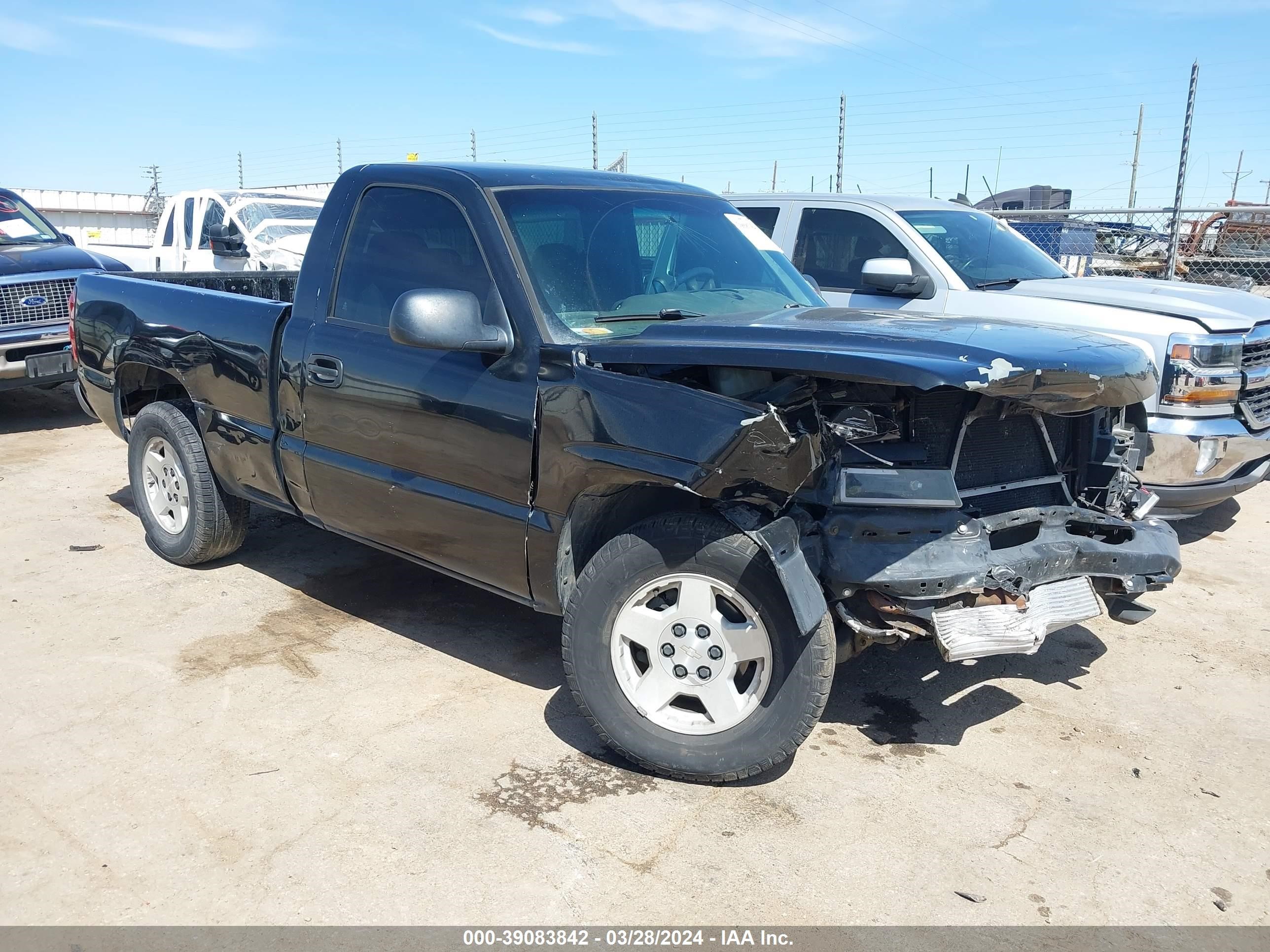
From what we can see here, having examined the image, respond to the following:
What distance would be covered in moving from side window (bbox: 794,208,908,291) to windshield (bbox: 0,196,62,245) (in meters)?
7.44

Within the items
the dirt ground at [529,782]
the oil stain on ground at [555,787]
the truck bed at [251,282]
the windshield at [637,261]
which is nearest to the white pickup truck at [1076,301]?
the windshield at [637,261]

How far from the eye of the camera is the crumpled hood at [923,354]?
288 centimetres

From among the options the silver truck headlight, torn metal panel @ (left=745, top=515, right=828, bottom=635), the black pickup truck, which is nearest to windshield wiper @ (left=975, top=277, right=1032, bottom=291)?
the silver truck headlight

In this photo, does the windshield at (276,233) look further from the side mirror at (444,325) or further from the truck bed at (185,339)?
the side mirror at (444,325)

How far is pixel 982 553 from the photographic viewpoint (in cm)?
323

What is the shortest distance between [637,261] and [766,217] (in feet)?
12.4

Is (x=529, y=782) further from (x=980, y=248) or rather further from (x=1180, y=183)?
(x=1180, y=183)

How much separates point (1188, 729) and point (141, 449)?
17.0 ft

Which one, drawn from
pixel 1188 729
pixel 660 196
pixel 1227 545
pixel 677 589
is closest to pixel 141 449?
pixel 660 196

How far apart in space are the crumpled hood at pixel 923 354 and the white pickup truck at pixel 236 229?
934cm

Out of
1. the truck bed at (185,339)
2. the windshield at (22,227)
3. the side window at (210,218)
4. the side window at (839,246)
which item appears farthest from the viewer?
the side window at (210,218)

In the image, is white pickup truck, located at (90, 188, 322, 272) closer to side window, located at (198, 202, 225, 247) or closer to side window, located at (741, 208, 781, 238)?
side window, located at (198, 202, 225, 247)

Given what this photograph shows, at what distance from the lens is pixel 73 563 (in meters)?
5.43

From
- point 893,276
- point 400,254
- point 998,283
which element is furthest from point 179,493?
point 998,283
